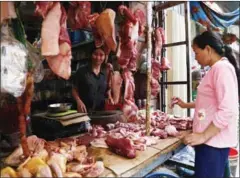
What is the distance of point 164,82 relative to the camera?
434 centimetres

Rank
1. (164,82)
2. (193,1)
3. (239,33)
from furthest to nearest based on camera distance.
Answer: (239,33) < (164,82) < (193,1)

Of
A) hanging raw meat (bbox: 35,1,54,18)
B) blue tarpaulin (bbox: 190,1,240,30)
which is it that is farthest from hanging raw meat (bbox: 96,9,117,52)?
blue tarpaulin (bbox: 190,1,240,30)

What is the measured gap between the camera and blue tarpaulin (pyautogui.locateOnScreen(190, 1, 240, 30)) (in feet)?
13.5

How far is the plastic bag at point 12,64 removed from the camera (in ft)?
4.39

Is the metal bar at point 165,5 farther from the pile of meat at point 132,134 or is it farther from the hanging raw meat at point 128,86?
the pile of meat at point 132,134

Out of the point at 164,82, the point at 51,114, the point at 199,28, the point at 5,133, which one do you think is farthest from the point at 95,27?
the point at 199,28

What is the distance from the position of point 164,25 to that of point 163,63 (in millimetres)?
1515

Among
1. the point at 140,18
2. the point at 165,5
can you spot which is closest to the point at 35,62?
the point at 140,18

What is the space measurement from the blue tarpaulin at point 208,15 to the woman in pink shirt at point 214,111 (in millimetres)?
2214

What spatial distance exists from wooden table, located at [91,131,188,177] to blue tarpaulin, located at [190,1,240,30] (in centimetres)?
292

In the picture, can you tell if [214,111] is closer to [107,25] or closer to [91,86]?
[107,25]

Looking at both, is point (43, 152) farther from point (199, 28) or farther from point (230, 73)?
point (199, 28)

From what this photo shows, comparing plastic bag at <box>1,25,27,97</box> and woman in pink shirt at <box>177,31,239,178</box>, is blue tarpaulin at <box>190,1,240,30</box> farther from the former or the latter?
plastic bag at <box>1,25,27,97</box>

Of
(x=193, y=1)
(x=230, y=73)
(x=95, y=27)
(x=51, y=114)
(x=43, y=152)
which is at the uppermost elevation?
(x=193, y=1)
